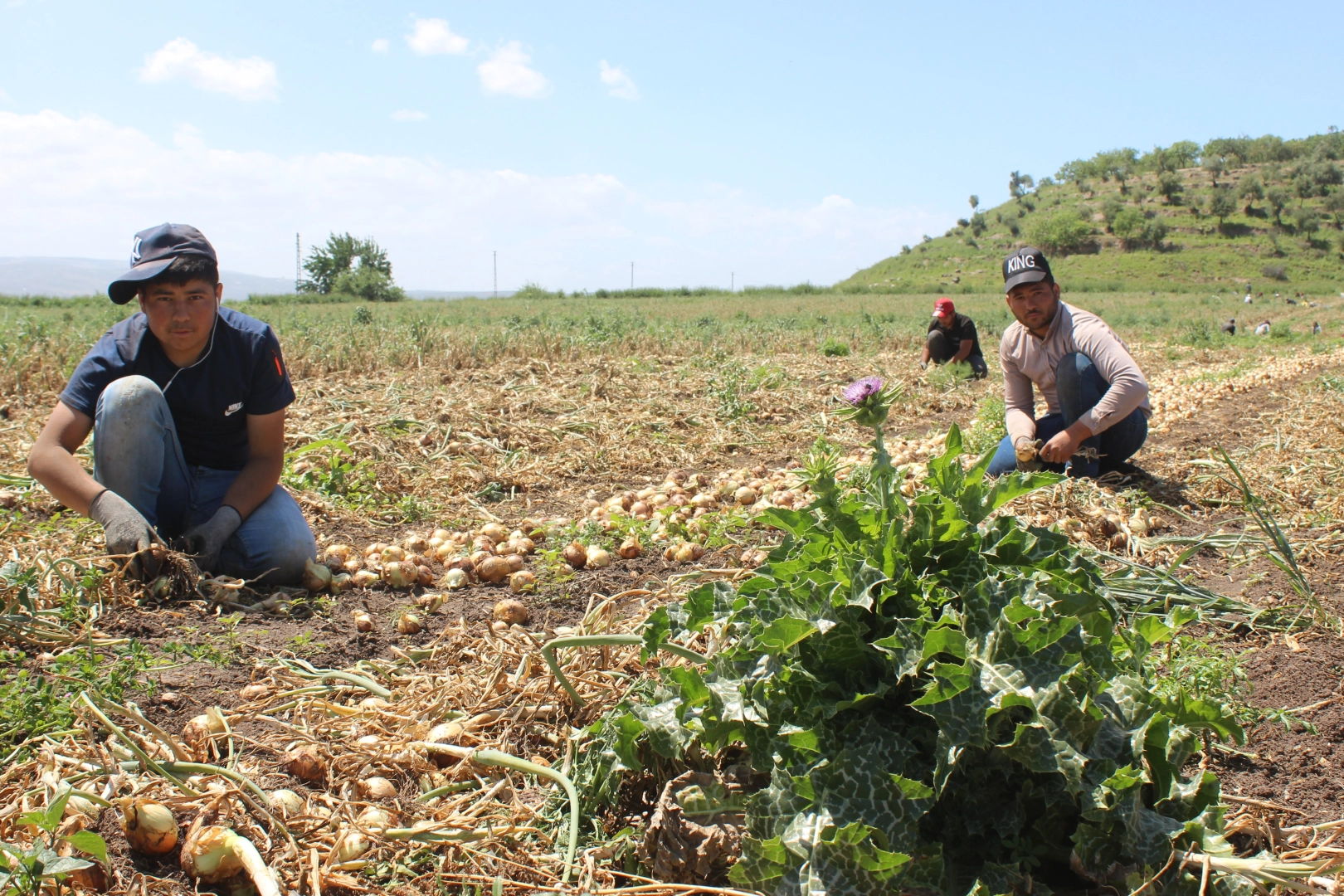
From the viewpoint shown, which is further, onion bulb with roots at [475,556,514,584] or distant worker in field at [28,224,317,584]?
onion bulb with roots at [475,556,514,584]

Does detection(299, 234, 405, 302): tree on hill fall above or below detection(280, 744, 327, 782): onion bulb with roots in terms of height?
above

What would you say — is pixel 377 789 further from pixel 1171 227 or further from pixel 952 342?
pixel 1171 227

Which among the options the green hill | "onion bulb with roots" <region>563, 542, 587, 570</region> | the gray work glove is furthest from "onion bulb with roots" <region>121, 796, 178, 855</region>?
the green hill

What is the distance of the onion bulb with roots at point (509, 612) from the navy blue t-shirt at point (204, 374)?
1295 millimetres

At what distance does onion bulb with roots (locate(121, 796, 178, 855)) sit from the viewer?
1547mm

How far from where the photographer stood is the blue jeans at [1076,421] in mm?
4066

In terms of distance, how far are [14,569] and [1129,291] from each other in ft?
171

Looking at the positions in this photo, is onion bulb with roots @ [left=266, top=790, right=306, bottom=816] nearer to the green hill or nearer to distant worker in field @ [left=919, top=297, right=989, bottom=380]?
distant worker in field @ [left=919, top=297, right=989, bottom=380]

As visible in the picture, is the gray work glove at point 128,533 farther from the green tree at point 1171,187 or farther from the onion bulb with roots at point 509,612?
the green tree at point 1171,187

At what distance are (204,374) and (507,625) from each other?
5.43ft

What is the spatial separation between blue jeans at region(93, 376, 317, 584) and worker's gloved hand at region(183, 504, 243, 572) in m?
0.09

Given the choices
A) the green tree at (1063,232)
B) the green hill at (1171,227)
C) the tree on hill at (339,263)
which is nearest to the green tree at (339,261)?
the tree on hill at (339,263)

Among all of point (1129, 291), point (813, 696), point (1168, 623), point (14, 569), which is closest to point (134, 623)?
point (14, 569)

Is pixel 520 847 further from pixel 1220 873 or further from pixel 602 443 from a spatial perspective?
pixel 602 443
